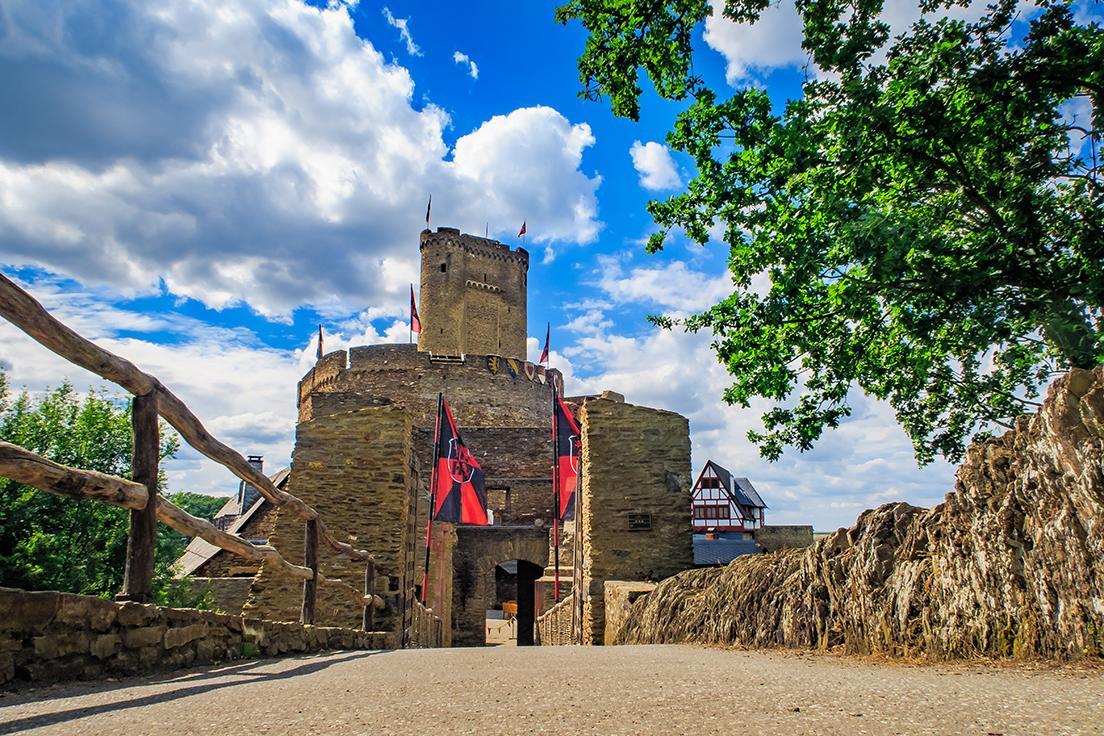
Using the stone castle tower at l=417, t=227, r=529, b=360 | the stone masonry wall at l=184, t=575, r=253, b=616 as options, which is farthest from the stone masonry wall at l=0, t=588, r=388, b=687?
the stone castle tower at l=417, t=227, r=529, b=360

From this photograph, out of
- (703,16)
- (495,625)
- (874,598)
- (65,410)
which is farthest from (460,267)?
(874,598)

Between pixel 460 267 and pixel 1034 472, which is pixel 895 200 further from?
pixel 460 267

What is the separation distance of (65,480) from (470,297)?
140 feet

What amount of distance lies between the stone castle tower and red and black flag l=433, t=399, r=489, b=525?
29.2 meters

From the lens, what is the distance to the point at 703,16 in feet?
28.5

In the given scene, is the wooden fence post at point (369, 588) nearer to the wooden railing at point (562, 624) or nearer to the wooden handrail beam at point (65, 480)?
the wooden railing at point (562, 624)

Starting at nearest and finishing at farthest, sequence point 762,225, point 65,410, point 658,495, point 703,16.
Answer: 1. point 703,16
2. point 762,225
3. point 658,495
4. point 65,410

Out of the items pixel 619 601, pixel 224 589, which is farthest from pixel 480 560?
pixel 619 601

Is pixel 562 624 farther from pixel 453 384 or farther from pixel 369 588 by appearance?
pixel 453 384

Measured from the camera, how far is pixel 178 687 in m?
3.26

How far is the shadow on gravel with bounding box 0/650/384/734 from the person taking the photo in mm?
2357

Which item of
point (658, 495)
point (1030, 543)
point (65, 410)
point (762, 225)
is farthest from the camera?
point (65, 410)

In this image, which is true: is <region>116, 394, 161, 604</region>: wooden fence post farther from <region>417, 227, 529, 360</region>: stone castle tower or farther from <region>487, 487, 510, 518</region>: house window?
<region>417, 227, 529, 360</region>: stone castle tower

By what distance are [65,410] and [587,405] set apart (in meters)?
17.8
